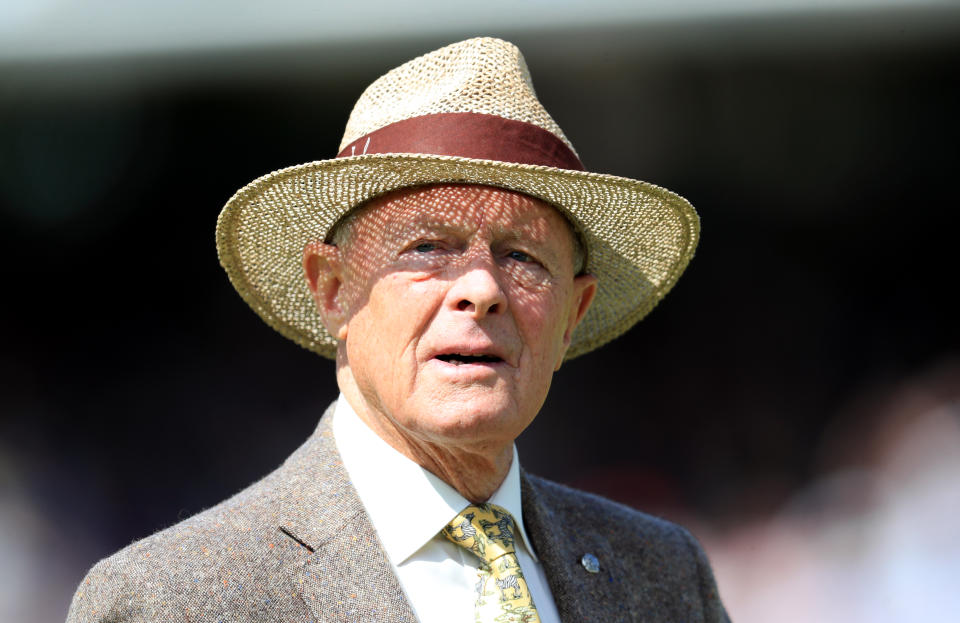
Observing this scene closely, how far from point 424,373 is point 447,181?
433 mm

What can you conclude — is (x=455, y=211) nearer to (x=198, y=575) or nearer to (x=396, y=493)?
(x=396, y=493)

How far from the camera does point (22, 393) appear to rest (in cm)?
475

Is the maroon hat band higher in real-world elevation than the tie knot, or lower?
higher

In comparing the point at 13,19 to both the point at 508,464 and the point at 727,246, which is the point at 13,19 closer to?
the point at 508,464

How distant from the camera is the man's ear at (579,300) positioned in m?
2.47

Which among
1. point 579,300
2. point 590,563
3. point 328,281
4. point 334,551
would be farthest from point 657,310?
point 334,551

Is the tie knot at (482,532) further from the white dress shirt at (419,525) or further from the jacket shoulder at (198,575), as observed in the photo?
the jacket shoulder at (198,575)

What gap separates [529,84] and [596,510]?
1.15 meters

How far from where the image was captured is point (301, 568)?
202cm

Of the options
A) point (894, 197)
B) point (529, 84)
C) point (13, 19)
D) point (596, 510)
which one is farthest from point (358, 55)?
point (894, 197)

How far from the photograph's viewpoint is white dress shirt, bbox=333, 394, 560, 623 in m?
2.07

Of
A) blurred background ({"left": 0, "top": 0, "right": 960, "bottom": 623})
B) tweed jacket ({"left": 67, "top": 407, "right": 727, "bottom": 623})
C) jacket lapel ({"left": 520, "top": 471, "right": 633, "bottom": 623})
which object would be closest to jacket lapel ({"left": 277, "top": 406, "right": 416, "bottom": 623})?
tweed jacket ({"left": 67, "top": 407, "right": 727, "bottom": 623})

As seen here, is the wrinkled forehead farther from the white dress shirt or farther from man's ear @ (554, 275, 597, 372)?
the white dress shirt

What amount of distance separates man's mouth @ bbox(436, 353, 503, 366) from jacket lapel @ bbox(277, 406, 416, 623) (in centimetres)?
37
